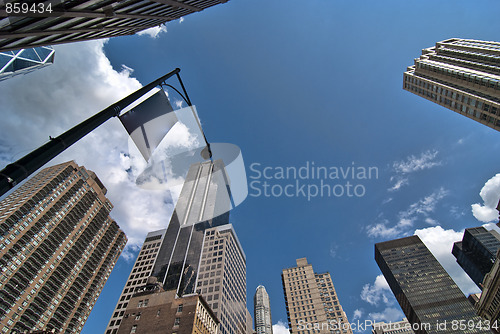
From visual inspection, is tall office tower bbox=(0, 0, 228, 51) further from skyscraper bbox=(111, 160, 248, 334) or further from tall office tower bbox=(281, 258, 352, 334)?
tall office tower bbox=(281, 258, 352, 334)

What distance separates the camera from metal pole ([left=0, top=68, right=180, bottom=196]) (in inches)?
194

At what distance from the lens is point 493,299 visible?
56.4m

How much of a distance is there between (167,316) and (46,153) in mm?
70703

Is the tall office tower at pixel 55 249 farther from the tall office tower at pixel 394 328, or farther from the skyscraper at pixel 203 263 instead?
the tall office tower at pixel 394 328

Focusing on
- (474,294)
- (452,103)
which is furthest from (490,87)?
(474,294)

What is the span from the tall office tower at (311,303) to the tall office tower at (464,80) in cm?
9205

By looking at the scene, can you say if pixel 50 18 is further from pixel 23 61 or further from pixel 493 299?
pixel 23 61

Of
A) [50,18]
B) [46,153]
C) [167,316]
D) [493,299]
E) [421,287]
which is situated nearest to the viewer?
[46,153]

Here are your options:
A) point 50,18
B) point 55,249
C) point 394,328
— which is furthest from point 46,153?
point 394,328

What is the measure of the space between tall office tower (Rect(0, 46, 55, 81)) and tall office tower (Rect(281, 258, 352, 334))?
138018 mm

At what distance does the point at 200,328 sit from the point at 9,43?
66.7 m

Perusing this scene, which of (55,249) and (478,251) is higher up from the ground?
(478,251)

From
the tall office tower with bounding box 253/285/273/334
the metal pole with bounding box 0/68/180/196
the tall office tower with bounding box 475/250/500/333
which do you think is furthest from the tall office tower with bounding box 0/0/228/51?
the tall office tower with bounding box 253/285/273/334

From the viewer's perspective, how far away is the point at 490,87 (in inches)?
2500
